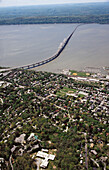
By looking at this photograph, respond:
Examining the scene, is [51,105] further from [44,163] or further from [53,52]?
[53,52]

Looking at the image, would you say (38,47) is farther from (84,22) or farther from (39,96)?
(84,22)

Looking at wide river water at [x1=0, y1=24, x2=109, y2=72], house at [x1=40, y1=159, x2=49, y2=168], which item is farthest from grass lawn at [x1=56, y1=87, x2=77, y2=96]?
house at [x1=40, y1=159, x2=49, y2=168]

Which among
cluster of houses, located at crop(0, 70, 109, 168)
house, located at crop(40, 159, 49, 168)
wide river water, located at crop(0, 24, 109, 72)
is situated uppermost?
wide river water, located at crop(0, 24, 109, 72)

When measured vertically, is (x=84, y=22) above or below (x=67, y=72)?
above

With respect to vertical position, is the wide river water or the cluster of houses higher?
the wide river water

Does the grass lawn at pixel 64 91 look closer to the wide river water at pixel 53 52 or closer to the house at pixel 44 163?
the wide river water at pixel 53 52

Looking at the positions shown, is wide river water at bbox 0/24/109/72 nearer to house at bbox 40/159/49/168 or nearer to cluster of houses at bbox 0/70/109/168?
cluster of houses at bbox 0/70/109/168

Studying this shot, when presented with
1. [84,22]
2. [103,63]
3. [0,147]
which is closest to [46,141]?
[0,147]

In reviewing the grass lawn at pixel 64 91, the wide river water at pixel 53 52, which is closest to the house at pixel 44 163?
the grass lawn at pixel 64 91

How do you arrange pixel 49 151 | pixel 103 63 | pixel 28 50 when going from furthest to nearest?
pixel 28 50
pixel 103 63
pixel 49 151

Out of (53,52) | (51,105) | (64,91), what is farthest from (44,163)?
(53,52)

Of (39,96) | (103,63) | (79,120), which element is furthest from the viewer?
(103,63)
